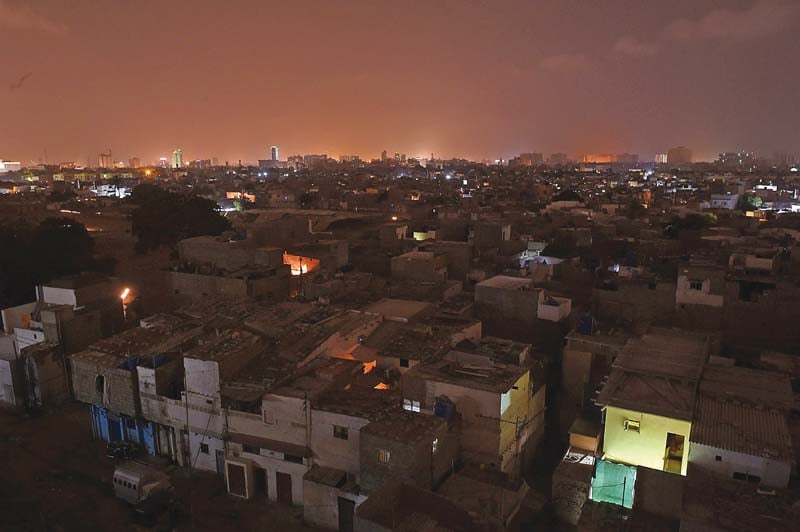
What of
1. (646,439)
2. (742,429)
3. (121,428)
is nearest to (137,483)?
(121,428)

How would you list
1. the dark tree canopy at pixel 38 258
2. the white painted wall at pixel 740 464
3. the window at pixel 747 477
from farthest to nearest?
the dark tree canopy at pixel 38 258 → the window at pixel 747 477 → the white painted wall at pixel 740 464

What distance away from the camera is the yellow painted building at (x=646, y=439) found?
916 centimetres

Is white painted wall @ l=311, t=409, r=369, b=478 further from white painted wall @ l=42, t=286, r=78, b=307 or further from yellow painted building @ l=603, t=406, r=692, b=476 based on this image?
white painted wall @ l=42, t=286, r=78, b=307

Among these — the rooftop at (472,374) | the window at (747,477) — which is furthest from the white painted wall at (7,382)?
the window at (747,477)

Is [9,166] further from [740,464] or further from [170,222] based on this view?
[740,464]

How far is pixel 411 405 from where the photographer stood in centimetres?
1086

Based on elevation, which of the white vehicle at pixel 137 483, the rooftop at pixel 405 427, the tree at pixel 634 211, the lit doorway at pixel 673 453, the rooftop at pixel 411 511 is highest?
the tree at pixel 634 211

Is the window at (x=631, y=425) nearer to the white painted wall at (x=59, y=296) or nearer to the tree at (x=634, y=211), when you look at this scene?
the white painted wall at (x=59, y=296)

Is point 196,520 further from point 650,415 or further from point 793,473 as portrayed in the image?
point 793,473

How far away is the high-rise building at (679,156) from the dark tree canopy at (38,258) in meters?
189

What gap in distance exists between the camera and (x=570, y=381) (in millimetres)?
13062

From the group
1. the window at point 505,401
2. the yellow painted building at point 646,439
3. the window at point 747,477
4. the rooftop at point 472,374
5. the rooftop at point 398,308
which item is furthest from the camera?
the rooftop at point 398,308

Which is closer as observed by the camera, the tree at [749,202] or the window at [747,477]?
the window at [747,477]

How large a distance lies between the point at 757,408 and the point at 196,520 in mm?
9381
